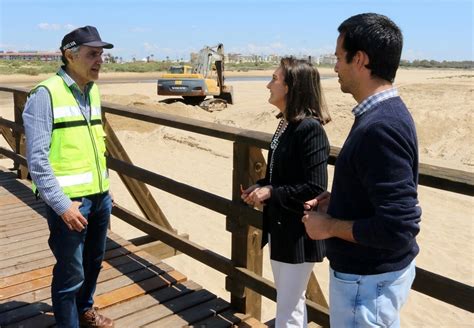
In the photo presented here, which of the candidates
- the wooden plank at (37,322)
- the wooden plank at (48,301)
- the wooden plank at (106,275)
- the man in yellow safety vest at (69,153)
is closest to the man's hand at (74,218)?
the man in yellow safety vest at (69,153)

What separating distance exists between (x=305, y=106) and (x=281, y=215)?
0.54 m

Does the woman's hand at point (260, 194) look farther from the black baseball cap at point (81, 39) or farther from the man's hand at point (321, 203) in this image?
the black baseball cap at point (81, 39)

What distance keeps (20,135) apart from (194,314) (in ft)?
14.0

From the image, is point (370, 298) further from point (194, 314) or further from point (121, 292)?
point (121, 292)

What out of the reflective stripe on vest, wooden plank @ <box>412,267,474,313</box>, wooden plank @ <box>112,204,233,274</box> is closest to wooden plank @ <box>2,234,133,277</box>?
wooden plank @ <box>112,204,233,274</box>

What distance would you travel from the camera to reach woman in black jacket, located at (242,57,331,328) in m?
2.23

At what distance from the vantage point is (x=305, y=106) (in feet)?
7.47

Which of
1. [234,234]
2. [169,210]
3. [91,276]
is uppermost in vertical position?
[234,234]

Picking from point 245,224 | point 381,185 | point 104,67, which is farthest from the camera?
point 104,67

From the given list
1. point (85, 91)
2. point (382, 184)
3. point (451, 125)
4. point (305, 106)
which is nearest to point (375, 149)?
point (382, 184)

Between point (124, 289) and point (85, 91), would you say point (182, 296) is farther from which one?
point (85, 91)

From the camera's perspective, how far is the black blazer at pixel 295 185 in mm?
2221

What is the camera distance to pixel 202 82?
2175cm

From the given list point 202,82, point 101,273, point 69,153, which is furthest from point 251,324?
point 202,82
